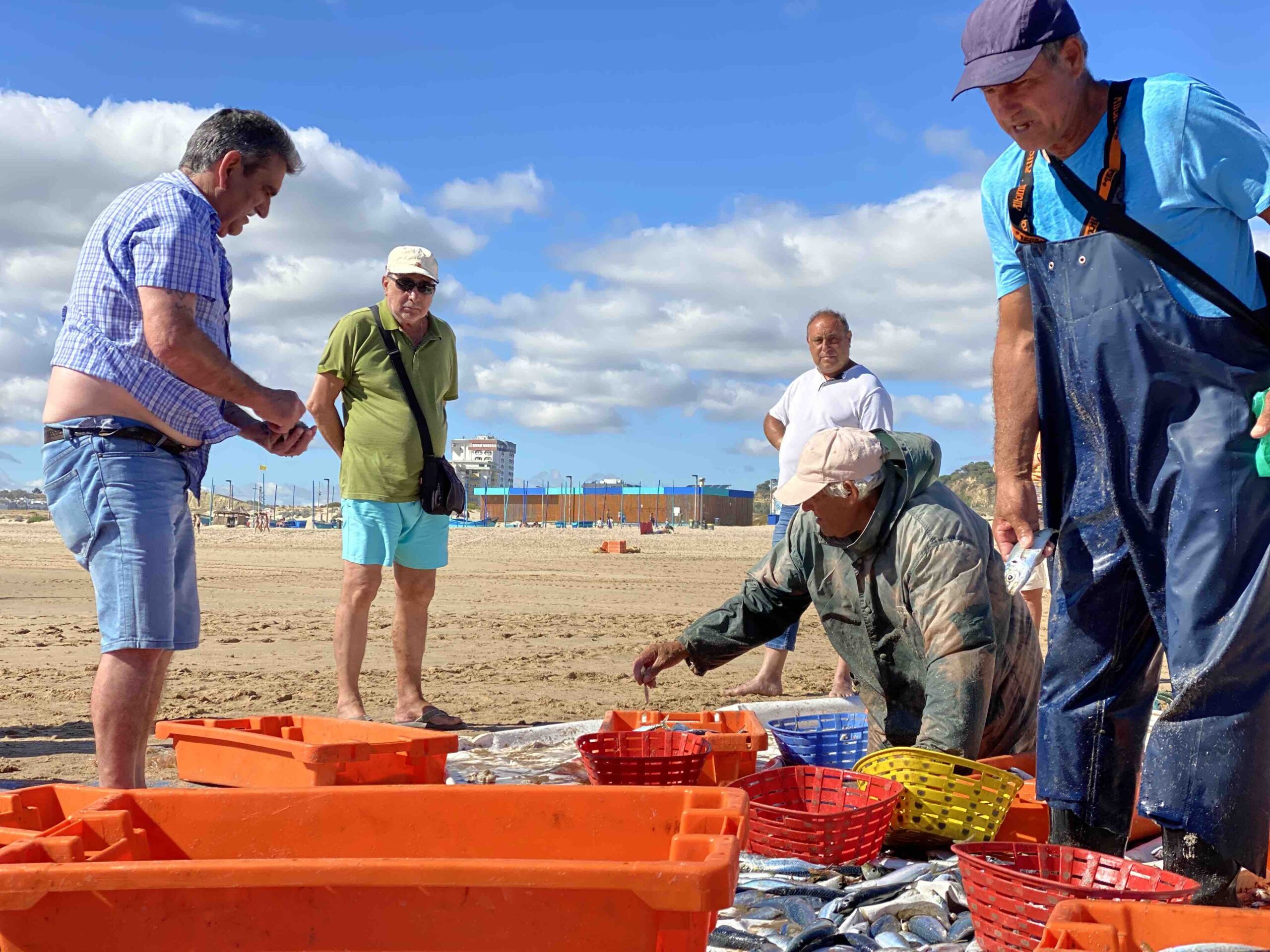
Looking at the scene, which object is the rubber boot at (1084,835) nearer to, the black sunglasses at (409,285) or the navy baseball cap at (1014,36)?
the navy baseball cap at (1014,36)

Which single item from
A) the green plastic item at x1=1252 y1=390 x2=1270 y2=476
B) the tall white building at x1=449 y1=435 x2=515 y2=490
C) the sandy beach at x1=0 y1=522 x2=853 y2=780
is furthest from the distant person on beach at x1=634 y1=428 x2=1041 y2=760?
the tall white building at x1=449 y1=435 x2=515 y2=490

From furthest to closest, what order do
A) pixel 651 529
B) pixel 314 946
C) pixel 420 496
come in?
1. pixel 651 529
2. pixel 420 496
3. pixel 314 946

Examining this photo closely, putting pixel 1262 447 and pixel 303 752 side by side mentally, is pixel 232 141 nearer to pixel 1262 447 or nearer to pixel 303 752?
pixel 303 752

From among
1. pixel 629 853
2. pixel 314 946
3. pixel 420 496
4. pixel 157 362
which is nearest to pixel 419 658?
pixel 420 496

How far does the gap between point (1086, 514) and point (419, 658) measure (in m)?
4.12

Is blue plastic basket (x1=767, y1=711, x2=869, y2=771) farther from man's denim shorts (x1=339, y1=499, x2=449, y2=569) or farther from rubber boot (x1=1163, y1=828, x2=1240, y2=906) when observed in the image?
man's denim shorts (x1=339, y1=499, x2=449, y2=569)

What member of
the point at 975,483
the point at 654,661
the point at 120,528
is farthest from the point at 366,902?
the point at 975,483

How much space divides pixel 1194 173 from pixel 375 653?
8474 millimetres

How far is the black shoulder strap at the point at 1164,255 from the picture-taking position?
251cm

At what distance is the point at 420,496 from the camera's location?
19.8 ft

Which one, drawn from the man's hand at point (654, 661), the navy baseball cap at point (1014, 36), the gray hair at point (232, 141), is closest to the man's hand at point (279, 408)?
the gray hair at point (232, 141)

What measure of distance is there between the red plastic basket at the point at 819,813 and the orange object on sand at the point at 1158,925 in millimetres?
1097

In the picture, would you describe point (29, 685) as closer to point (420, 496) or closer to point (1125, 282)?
point (420, 496)

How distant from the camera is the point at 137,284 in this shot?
3.47 m
